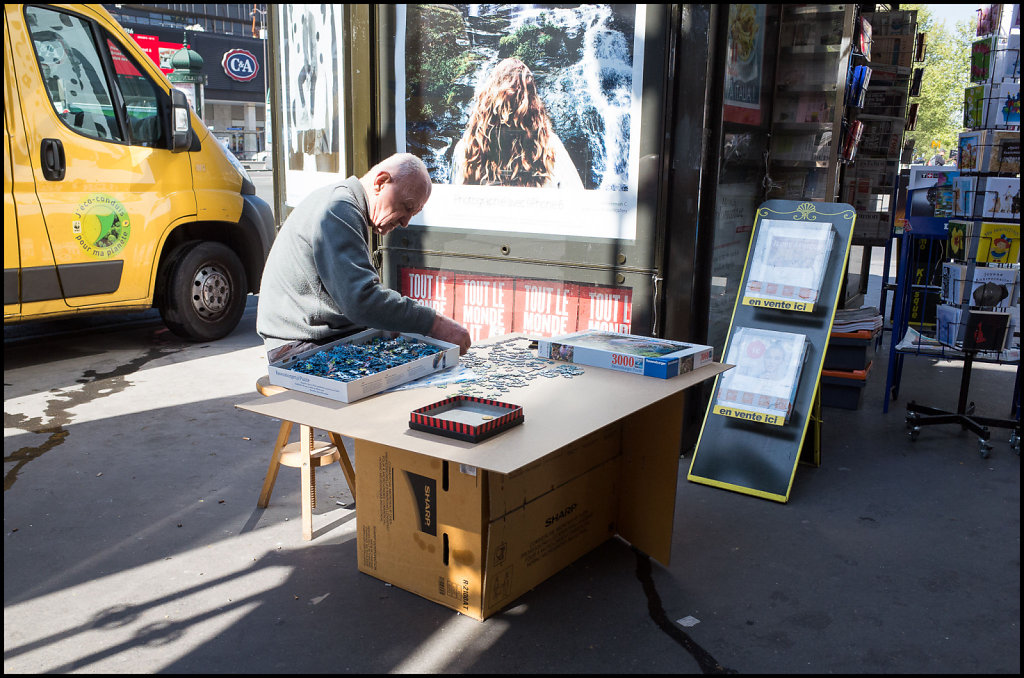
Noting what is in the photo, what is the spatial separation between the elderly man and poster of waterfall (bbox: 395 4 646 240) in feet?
4.97

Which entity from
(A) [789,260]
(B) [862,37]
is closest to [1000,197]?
(B) [862,37]

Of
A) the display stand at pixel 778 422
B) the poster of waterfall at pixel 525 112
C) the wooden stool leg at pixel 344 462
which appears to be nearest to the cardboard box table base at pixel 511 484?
the wooden stool leg at pixel 344 462

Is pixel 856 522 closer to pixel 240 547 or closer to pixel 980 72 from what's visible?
pixel 240 547

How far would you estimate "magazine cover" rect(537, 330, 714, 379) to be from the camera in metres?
3.22

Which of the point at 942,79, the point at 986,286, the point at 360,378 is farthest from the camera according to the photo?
the point at 942,79

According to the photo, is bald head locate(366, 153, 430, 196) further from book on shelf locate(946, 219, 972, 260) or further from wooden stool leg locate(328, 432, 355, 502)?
book on shelf locate(946, 219, 972, 260)

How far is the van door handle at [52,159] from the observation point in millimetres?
5922

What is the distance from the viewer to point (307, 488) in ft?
12.0

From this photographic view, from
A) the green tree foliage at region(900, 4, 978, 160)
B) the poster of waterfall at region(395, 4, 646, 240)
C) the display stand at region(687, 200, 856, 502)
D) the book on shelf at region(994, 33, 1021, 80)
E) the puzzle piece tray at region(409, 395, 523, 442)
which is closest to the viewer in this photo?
the puzzle piece tray at region(409, 395, 523, 442)

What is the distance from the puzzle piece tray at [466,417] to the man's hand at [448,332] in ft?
2.15

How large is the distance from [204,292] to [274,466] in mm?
3886

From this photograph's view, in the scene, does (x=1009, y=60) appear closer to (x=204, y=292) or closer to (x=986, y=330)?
(x=986, y=330)

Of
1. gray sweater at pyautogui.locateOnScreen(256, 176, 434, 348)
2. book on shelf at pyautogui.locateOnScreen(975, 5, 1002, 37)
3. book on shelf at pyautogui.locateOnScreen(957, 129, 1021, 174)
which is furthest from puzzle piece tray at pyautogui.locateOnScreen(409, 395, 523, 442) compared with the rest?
book on shelf at pyautogui.locateOnScreen(975, 5, 1002, 37)

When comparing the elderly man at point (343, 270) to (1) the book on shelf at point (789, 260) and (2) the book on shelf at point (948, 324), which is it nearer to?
(1) the book on shelf at point (789, 260)
